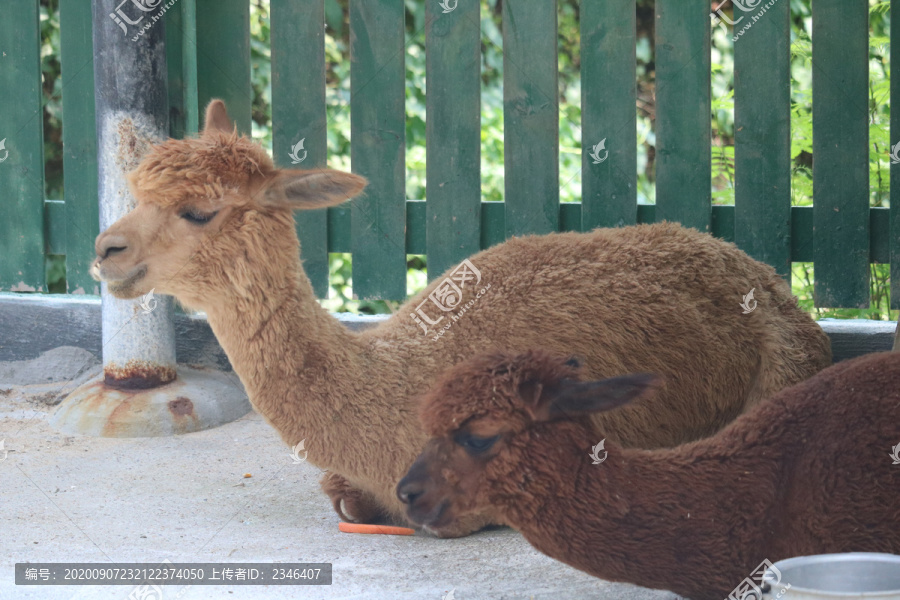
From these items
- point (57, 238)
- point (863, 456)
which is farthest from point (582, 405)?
point (57, 238)

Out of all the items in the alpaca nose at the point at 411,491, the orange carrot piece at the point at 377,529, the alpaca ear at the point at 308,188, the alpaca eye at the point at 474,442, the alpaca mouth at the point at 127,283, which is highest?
the alpaca ear at the point at 308,188

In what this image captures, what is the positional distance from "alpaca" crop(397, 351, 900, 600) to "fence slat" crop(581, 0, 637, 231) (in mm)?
2757

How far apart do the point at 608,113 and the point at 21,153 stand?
12.4ft

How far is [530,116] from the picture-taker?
19.0ft

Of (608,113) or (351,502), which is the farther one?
(608,113)

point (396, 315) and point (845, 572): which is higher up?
point (396, 315)

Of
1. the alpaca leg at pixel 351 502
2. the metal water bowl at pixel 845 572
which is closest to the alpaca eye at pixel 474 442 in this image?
the metal water bowl at pixel 845 572

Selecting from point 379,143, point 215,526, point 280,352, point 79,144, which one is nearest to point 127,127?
point 79,144

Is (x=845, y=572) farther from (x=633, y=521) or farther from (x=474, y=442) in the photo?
(x=474, y=442)

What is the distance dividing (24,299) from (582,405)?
4.85 m

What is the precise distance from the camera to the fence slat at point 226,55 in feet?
20.5

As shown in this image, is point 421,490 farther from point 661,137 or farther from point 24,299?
point 24,299

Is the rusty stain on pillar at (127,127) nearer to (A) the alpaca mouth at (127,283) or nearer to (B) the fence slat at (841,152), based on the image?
(A) the alpaca mouth at (127,283)

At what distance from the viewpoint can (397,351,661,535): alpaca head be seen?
296 centimetres
